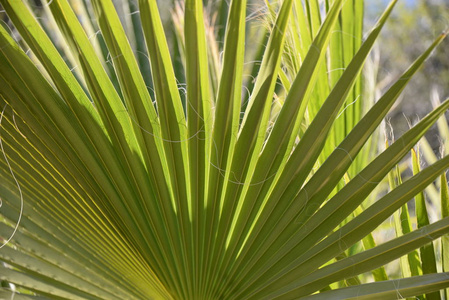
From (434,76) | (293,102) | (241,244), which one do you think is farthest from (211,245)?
(434,76)

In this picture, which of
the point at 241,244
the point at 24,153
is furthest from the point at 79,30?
the point at 241,244

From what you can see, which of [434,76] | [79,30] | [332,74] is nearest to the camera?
[79,30]

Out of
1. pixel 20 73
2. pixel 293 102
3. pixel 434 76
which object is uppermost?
pixel 434 76

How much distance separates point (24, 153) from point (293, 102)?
505mm

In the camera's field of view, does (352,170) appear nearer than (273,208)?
No

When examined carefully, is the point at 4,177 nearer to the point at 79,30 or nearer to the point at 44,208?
the point at 44,208

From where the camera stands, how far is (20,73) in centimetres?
89

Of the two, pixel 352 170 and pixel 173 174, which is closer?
pixel 173 174

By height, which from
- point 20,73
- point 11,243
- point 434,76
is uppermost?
point 434,76

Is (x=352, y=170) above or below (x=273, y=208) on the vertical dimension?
above

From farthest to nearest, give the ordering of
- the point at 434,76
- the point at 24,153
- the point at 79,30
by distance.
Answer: the point at 434,76 < the point at 24,153 < the point at 79,30

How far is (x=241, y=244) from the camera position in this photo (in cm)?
106

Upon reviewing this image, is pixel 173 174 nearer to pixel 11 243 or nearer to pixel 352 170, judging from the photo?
pixel 11 243

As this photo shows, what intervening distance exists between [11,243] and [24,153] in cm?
17
